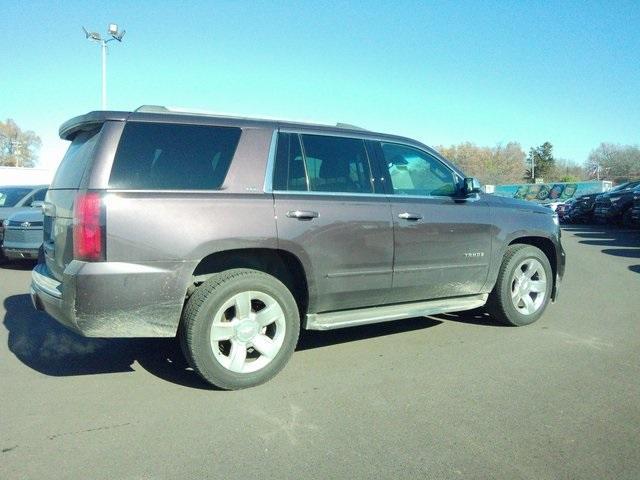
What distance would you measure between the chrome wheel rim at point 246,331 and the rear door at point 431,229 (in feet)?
3.89

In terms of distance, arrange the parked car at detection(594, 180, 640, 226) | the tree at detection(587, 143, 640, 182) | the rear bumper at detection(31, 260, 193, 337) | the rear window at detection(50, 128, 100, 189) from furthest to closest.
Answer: the tree at detection(587, 143, 640, 182), the parked car at detection(594, 180, 640, 226), the rear window at detection(50, 128, 100, 189), the rear bumper at detection(31, 260, 193, 337)

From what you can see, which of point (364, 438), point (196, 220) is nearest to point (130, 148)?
point (196, 220)

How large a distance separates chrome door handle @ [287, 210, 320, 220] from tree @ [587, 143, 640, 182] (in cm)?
7529

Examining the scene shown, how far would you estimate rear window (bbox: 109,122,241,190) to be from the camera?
3.56m

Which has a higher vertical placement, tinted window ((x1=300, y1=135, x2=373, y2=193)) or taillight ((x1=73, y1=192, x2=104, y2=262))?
tinted window ((x1=300, y1=135, x2=373, y2=193))

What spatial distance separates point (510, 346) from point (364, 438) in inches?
92.6

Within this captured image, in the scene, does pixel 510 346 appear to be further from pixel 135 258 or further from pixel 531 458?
pixel 135 258

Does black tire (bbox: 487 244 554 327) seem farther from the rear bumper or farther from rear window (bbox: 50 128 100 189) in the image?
rear window (bbox: 50 128 100 189)

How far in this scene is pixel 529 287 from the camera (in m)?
5.62

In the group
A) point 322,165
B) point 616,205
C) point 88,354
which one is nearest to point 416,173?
point 322,165

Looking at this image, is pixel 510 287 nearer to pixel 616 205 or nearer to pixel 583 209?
pixel 616 205

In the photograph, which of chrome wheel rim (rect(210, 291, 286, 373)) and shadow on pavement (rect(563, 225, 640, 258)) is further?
shadow on pavement (rect(563, 225, 640, 258))

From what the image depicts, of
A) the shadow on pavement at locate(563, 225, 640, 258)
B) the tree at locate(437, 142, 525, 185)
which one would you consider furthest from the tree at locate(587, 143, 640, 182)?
the shadow on pavement at locate(563, 225, 640, 258)

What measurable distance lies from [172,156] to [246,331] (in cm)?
136
